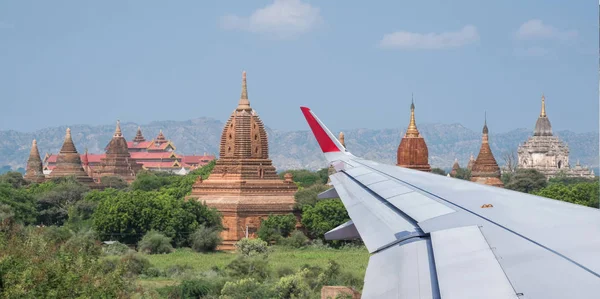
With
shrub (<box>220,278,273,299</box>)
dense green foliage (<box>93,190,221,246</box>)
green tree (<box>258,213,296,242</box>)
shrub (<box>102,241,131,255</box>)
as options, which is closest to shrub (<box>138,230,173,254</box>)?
shrub (<box>102,241,131,255</box>)

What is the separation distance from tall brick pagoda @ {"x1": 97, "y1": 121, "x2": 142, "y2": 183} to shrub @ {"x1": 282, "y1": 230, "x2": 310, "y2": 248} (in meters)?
71.9

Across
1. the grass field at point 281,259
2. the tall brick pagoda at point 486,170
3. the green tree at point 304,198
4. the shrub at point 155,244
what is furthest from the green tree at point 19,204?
the tall brick pagoda at point 486,170

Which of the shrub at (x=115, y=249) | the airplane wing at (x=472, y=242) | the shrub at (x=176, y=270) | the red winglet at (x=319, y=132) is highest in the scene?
the red winglet at (x=319, y=132)

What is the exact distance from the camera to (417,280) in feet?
18.6

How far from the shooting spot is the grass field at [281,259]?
3434 centimetres

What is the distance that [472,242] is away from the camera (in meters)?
6.34

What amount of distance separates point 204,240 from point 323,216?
30.6ft

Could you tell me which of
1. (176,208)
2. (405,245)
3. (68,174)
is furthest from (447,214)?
(68,174)

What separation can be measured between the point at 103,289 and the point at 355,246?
3384 cm

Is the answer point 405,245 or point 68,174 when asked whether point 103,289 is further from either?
point 68,174

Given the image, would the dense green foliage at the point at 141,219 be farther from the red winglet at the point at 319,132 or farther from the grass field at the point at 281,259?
the red winglet at the point at 319,132

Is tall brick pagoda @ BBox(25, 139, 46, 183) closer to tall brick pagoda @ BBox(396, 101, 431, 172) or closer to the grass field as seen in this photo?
tall brick pagoda @ BBox(396, 101, 431, 172)

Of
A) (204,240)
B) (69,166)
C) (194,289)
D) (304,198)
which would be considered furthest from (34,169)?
(194,289)

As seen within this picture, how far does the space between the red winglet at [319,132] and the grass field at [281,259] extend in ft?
56.9
